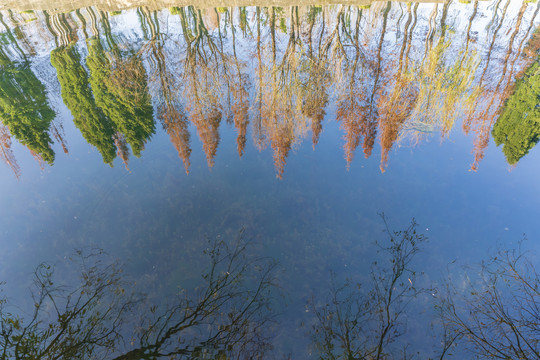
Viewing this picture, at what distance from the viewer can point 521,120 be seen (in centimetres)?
848

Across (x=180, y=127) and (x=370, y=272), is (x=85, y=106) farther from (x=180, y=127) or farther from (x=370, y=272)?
(x=370, y=272)

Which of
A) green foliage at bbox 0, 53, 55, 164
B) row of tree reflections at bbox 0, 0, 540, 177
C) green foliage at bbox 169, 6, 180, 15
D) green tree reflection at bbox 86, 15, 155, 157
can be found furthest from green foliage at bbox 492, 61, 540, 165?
green foliage at bbox 169, 6, 180, 15

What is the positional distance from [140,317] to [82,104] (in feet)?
23.3

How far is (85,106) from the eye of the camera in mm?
8672

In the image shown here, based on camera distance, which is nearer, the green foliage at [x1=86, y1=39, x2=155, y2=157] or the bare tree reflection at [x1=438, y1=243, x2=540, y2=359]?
the bare tree reflection at [x1=438, y1=243, x2=540, y2=359]

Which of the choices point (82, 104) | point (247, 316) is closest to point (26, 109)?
point (82, 104)

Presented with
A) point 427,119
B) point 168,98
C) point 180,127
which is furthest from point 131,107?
point 427,119

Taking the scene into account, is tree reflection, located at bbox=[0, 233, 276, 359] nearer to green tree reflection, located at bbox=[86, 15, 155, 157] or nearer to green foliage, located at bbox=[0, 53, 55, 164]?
green tree reflection, located at bbox=[86, 15, 155, 157]

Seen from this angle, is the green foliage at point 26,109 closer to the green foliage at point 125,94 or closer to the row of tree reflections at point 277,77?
the row of tree reflections at point 277,77

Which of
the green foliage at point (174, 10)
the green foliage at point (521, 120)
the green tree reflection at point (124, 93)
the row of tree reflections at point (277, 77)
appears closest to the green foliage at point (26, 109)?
the row of tree reflections at point (277, 77)

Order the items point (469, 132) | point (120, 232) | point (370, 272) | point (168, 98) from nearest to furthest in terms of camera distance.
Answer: point (370, 272) < point (120, 232) < point (469, 132) < point (168, 98)

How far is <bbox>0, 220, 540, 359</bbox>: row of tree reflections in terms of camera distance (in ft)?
15.1

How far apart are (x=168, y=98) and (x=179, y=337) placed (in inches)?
282

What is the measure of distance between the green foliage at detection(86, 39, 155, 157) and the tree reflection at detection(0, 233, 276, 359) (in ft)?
11.7
